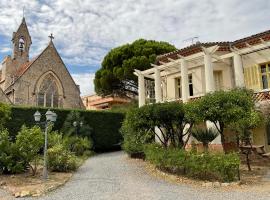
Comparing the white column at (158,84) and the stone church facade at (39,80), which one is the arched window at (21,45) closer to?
the stone church facade at (39,80)

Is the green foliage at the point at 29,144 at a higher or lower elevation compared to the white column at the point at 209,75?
lower

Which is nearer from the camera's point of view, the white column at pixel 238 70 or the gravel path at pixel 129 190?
the gravel path at pixel 129 190

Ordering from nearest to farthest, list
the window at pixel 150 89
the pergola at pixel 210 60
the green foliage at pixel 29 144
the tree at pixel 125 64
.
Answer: the green foliage at pixel 29 144
the pergola at pixel 210 60
the window at pixel 150 89
the tree at pixel 125 64

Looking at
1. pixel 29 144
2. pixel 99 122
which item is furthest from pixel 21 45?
pixel 29 144

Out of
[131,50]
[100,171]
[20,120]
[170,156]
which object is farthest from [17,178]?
[131,50]

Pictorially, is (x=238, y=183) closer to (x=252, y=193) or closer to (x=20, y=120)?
(x=252, y=193)

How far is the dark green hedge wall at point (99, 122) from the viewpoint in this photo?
68.1ft

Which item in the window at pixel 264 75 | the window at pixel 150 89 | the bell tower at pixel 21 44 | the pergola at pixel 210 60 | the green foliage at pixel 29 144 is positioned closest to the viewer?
the green foliage at pixel 29 144

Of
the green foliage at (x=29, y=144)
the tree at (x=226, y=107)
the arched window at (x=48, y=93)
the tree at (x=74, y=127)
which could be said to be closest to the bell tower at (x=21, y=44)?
the arched window at (x=48, y=93)

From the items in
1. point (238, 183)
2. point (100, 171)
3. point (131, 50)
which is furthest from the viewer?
point (131, 50)

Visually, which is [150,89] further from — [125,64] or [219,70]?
[219,70]

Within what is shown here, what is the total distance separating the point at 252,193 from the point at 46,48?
28.5 meters

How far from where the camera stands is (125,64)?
29.4m

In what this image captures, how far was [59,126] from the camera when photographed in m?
22.6
